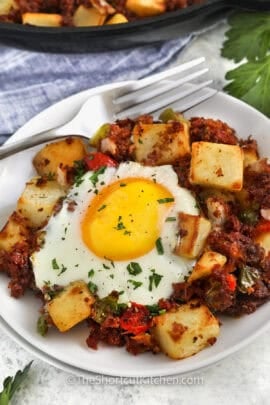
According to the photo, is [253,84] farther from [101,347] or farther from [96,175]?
[101,347]

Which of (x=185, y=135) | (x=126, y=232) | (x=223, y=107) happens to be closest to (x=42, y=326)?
(x=126, y=232)

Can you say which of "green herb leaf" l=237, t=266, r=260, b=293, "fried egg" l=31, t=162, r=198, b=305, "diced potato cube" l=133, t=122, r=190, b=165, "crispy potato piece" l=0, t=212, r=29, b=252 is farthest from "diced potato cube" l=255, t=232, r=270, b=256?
"crispy potato piece" l=0, t=212, r=29, b=252

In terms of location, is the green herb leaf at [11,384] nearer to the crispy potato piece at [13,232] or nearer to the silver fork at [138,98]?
the crispy potato piece at [13,232]

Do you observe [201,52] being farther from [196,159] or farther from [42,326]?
[42,326]

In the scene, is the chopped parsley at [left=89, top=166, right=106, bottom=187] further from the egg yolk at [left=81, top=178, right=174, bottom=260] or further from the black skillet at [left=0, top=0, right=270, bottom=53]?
the black skillet at [left=0, top=0, right=270, bottom=53]

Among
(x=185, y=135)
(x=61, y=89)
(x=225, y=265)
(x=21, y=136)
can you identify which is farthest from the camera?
(x=61, y=89)

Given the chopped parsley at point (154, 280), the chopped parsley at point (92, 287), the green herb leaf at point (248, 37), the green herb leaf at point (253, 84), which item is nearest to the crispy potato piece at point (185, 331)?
the chopped parsley at point (154, 280)

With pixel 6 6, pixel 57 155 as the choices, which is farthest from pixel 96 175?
pixel 6 6
